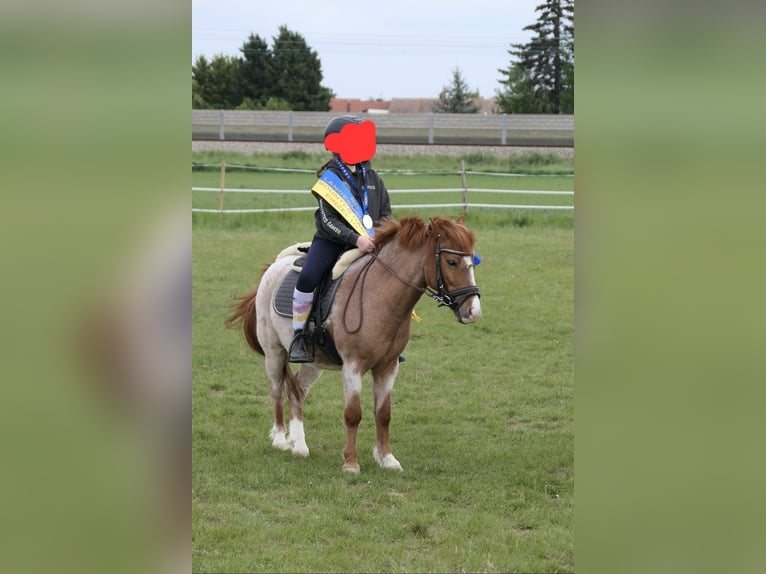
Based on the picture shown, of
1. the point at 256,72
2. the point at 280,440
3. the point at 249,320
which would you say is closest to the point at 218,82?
the point at 256,72

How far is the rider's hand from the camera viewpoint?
516cm

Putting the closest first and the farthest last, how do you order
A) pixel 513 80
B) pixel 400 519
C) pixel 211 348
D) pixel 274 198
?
pixel 400 519
pixel 211 348
pixel 274 198
pixel 513 80

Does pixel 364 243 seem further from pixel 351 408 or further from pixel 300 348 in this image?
pixel 351 408

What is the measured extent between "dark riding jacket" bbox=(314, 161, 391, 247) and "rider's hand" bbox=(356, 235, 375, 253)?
0.11 ft

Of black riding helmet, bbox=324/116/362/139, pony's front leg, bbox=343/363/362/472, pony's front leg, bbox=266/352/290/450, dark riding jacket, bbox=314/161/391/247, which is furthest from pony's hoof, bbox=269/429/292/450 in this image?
black riding helmet, bbox=324/116/362/139

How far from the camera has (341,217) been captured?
5215 mm
